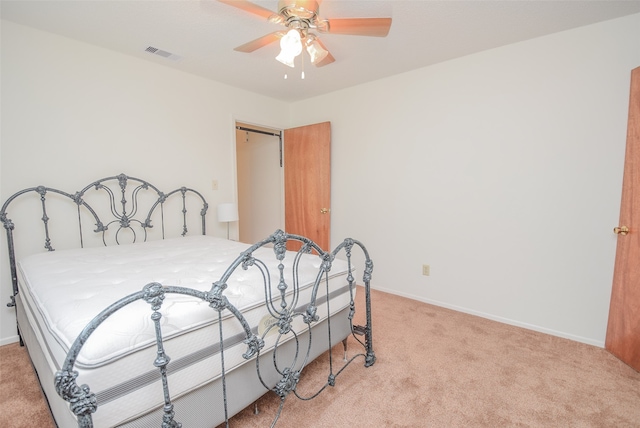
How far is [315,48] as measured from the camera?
1.95m

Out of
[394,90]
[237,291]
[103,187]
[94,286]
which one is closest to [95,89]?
[103,187]

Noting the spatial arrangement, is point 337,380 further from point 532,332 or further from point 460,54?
point 460,54

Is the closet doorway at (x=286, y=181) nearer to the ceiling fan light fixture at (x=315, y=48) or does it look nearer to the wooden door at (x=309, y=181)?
the wooden door at (x=309, y=181)

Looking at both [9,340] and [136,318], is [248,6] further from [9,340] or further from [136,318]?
[9,340]

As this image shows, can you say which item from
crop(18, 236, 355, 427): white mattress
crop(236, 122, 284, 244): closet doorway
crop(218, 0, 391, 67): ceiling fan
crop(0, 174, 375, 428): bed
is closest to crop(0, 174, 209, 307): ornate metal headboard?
crop(0, 174, 375, 428): bed

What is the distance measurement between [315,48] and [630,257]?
8.57 ft

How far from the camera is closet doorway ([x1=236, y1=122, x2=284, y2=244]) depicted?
14.9 ft

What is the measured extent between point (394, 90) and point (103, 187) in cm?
311

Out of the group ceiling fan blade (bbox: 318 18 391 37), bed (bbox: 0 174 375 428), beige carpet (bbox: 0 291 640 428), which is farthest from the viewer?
ceiling fan blade (bbox: 318 18 391 37)

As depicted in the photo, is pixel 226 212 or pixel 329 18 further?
pixel 226 212

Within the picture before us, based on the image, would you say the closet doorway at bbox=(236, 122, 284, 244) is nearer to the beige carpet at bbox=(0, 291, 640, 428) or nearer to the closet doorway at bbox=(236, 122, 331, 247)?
the closet doorway at bbox=(236, 122, 331, 247)

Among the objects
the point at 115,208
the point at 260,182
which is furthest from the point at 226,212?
the point at 260,182

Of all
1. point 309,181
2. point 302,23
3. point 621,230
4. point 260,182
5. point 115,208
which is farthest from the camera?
point 260,182

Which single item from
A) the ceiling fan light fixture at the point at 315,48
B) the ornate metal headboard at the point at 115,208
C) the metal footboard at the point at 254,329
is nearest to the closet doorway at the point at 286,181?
the ornate metal headboard at the point at 115,208
